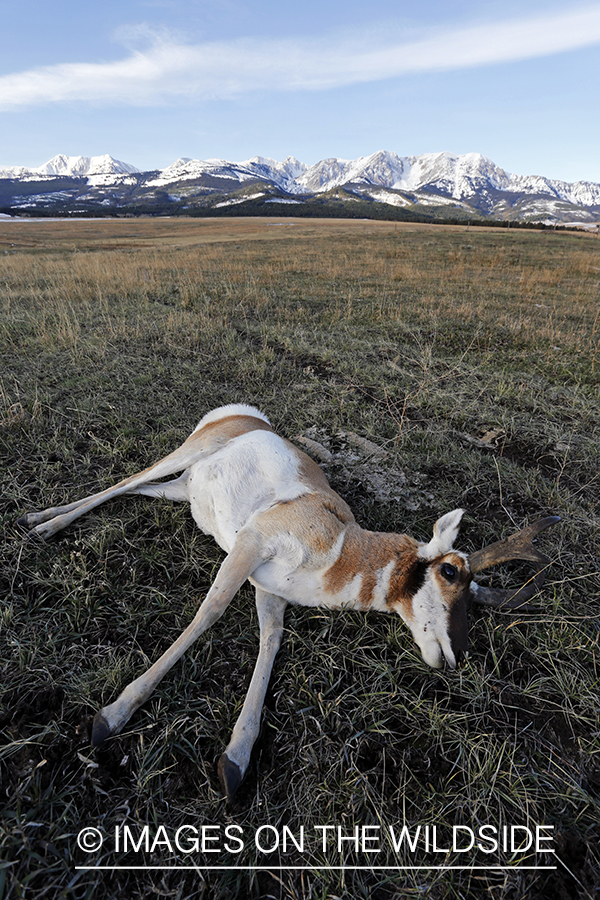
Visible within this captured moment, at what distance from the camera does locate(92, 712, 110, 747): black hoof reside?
6.55 ft

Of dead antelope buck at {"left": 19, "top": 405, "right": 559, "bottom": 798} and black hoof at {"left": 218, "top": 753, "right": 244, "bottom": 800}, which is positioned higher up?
dead antelope buck at {"left": 19, "top": 405, "right": 559, "bottom": 798}

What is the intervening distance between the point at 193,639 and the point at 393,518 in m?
2.19

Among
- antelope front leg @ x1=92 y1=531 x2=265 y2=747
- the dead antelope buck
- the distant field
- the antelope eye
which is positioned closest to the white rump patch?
the distant field

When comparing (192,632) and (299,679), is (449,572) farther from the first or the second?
(192,632)

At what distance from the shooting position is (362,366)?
277 inches

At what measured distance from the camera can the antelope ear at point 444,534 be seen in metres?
2.58

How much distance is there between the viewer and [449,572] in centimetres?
253

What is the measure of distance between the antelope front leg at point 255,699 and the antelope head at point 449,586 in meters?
0.93

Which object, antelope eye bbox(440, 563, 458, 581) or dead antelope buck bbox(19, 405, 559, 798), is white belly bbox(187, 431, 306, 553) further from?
antelope eye bbox(440, 563, 458, 581)

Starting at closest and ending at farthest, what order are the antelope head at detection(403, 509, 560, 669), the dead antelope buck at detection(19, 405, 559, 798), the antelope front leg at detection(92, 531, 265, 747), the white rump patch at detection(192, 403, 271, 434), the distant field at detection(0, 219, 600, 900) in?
the distant field at detection(0, 219, 600, 900) → the antelope front leg at detection(92, 531, 265, 747) → the dead antelope buck at detection(19, 405, 559, 798) → the antelope head at detection(403, 509, 560, 669) → the white rump patch at detection(192, 403, 271, 434)

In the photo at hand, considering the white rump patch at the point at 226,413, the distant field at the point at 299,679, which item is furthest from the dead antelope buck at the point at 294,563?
the white rump patch at the point at 226,413

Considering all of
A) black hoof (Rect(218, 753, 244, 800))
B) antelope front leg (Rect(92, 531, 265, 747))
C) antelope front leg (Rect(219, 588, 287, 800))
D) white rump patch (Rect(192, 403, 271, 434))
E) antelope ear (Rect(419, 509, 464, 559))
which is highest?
white rump patch (Rect(192, 403, 271, 434))

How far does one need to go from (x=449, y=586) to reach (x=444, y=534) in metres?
0.34

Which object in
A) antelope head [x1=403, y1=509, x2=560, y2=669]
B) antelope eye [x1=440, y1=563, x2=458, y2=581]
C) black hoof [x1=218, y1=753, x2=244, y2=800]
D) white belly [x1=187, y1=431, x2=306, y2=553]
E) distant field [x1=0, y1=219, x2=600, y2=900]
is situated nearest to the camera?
distant field [x1=0, y1=219, x2=600, y2=900]
